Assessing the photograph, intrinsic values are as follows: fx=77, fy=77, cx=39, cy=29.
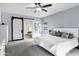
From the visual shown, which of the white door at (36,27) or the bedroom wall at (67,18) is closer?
the bedroom wall at (67,18)

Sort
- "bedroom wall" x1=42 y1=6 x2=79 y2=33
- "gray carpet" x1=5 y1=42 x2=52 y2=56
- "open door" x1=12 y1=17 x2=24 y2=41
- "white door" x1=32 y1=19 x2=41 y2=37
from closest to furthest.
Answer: "gray carpet" x1=5 y1=42 x2=52 y2=56
"bedroom wall" x1=42 y1=6 x2=79 y2=33
"open door" x1=12 y1=17 x2=24 y2=41
"white door" x1=32 y1=19 x2=41 y2=37

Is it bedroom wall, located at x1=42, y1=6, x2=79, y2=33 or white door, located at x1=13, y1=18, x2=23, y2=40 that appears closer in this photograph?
bedroom wall, located at x1=42, y1=6, x2=79, y2=33

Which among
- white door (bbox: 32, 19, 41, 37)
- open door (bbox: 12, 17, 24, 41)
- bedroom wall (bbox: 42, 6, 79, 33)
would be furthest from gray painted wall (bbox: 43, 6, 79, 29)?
open door (bbox: 12, 17, 24, 41)

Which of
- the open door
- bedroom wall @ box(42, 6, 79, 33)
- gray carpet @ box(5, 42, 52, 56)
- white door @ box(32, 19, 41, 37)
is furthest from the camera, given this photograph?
white door @ box(32, 19, 41, 37)

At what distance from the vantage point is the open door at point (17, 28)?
570 centimetres

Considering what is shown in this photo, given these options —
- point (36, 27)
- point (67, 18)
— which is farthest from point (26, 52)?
point (36, 27)

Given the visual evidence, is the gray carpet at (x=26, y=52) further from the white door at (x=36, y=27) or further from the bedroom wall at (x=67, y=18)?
the white door at (x=36, y=27)

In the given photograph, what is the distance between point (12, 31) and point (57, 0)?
17.3 feet

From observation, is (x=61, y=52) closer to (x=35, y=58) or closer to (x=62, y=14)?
(x=35, y=58)

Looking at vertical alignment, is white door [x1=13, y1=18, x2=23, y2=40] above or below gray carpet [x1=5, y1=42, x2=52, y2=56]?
above

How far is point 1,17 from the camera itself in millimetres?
5070

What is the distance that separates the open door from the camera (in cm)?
570

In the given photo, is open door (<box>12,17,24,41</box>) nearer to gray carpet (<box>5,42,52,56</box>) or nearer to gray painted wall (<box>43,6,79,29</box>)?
gray carpet (<box>5,42,52,56</box>)

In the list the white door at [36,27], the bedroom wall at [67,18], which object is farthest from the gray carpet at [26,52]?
the white door at [36,27]
